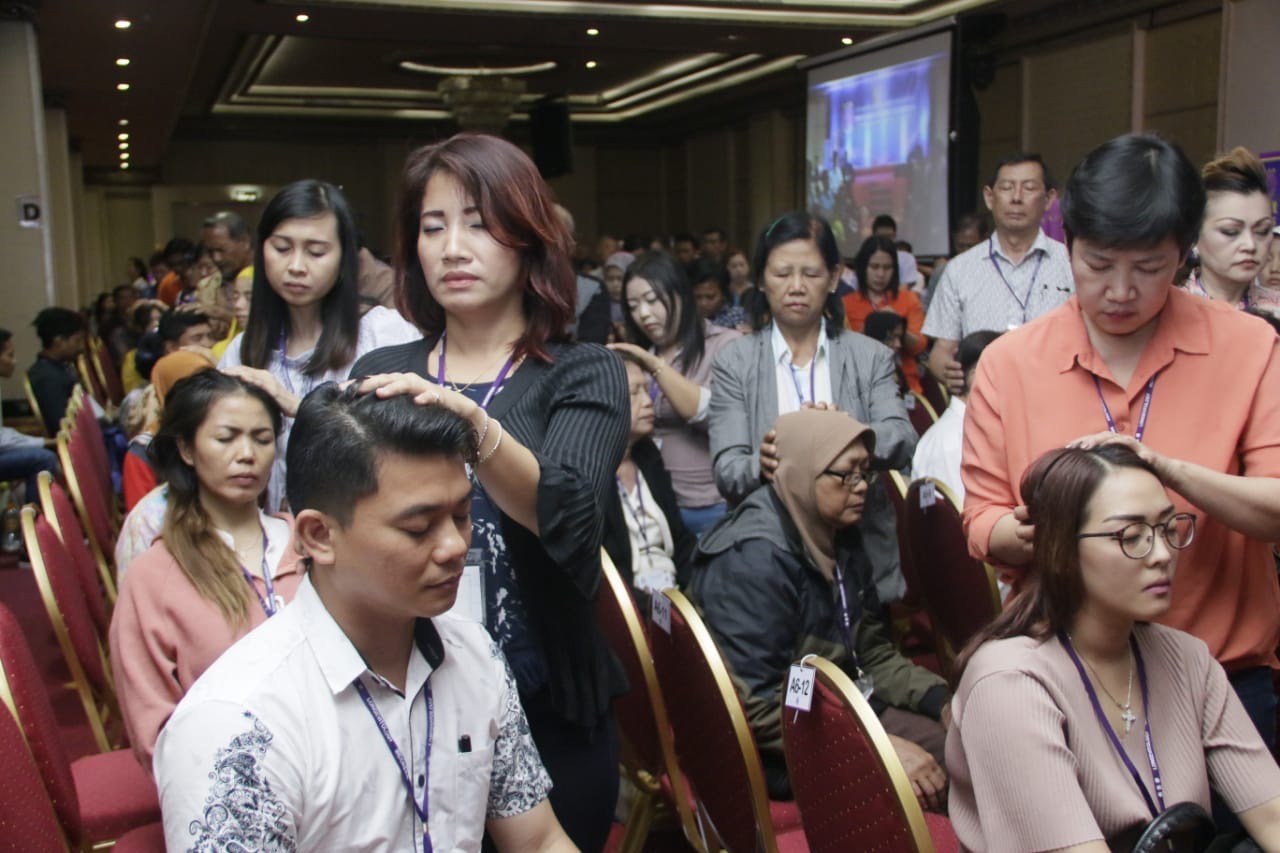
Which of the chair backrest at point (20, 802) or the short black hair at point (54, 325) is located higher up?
the short black hair at point (54, 325)

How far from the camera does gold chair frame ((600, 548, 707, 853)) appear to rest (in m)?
1.91

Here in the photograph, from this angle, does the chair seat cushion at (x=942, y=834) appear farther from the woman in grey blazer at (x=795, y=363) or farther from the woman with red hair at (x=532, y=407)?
the woman in grey blazer at (x=795, y=363)

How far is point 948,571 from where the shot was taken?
2699mm

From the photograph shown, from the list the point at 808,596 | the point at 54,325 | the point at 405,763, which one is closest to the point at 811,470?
the point at 808,596

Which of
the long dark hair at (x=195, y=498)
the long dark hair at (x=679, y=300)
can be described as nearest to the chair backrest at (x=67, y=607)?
the long dark hair at (x=195, y=498)

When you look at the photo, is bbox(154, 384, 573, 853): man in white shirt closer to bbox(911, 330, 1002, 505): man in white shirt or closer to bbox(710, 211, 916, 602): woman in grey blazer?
bbox(710, 211, 916, 602): woman in grey blazer

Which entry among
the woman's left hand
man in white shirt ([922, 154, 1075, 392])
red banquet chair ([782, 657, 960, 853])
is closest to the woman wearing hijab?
red banquet chair ([782, 657, 960, 853])

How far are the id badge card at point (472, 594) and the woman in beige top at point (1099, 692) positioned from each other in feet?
1.99

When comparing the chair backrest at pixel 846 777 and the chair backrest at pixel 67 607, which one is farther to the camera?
the chair backrest at pixel 67 607

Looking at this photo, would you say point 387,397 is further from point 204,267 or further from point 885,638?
point 204,267

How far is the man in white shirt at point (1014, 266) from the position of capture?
3736 mm

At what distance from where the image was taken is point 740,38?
9.57 meters

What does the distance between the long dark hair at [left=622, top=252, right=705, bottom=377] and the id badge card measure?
2.40 metres

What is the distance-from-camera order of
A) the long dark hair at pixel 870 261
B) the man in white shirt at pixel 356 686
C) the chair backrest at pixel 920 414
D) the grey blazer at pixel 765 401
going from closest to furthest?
the man in white shirt at pixel 356 686 < the grey blazer at pixel 765 401 < the chair backrest at pixel 920 414 < the long dark hair at pixel 870 261
